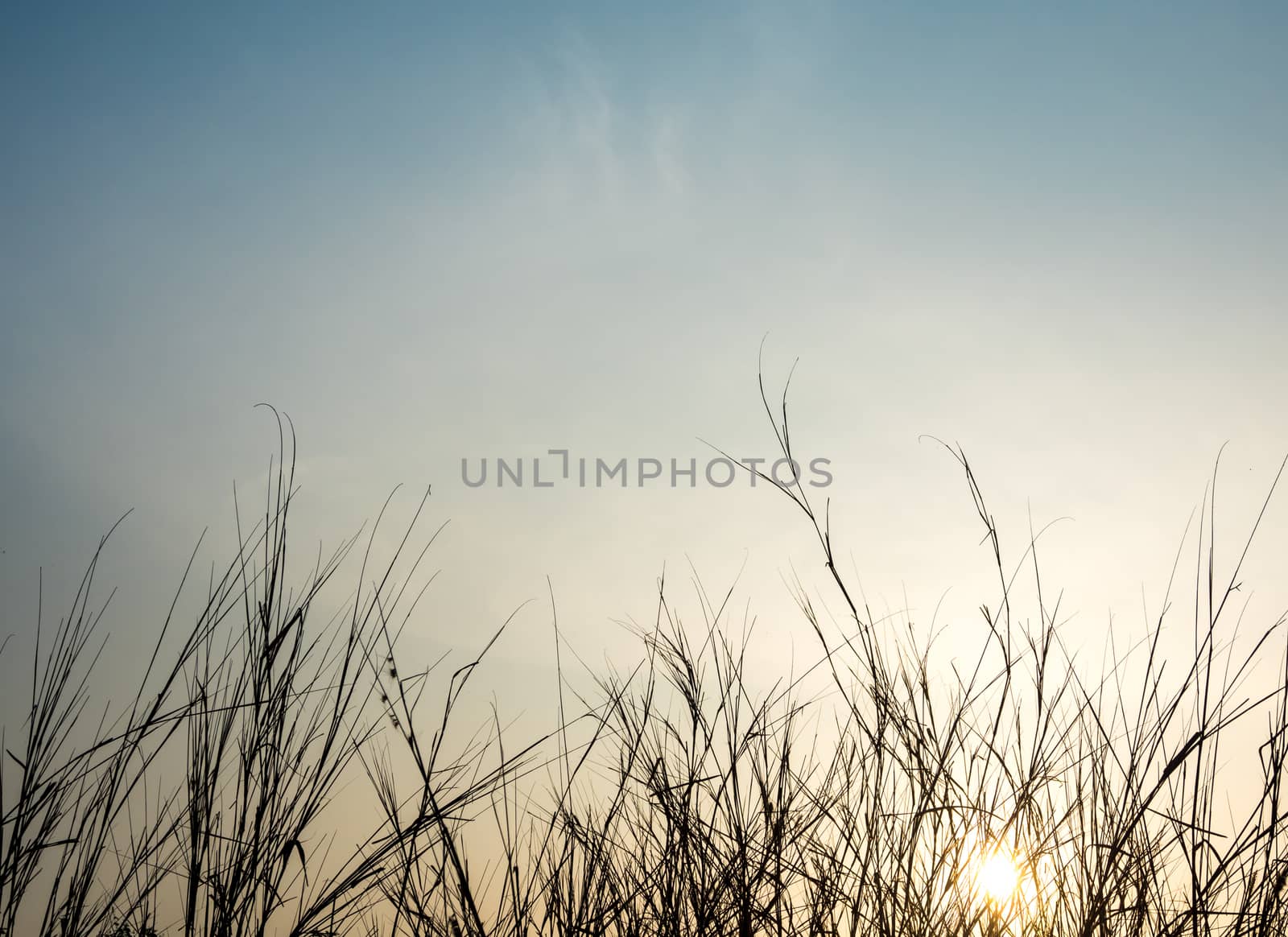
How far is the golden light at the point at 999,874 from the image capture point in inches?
59.2

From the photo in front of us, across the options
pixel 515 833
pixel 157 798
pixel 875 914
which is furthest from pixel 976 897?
pixel 157 798

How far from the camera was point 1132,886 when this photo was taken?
1.67 meters

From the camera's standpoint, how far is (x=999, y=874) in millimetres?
1537

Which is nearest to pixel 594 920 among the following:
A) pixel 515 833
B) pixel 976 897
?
pixel 515 833

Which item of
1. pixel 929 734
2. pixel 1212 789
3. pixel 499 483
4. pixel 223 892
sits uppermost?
pixel 499 483

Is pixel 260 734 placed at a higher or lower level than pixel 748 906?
higher

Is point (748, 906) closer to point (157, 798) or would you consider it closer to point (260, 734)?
point (260, 734)

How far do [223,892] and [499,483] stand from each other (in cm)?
526

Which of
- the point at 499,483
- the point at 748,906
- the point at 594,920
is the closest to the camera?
the point at 748,906

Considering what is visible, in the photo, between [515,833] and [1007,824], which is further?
[515,833]

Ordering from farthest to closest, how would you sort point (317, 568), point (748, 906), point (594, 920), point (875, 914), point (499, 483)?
point (499, 483)
point (594, 920)
point (875, 914)
point (748, 906)
point (317, 568)

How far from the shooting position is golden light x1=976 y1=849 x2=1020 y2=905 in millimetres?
1505

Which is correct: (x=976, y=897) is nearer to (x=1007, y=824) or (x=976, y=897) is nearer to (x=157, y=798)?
(x=1007, y=824)

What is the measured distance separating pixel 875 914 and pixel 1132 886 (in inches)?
19.1
